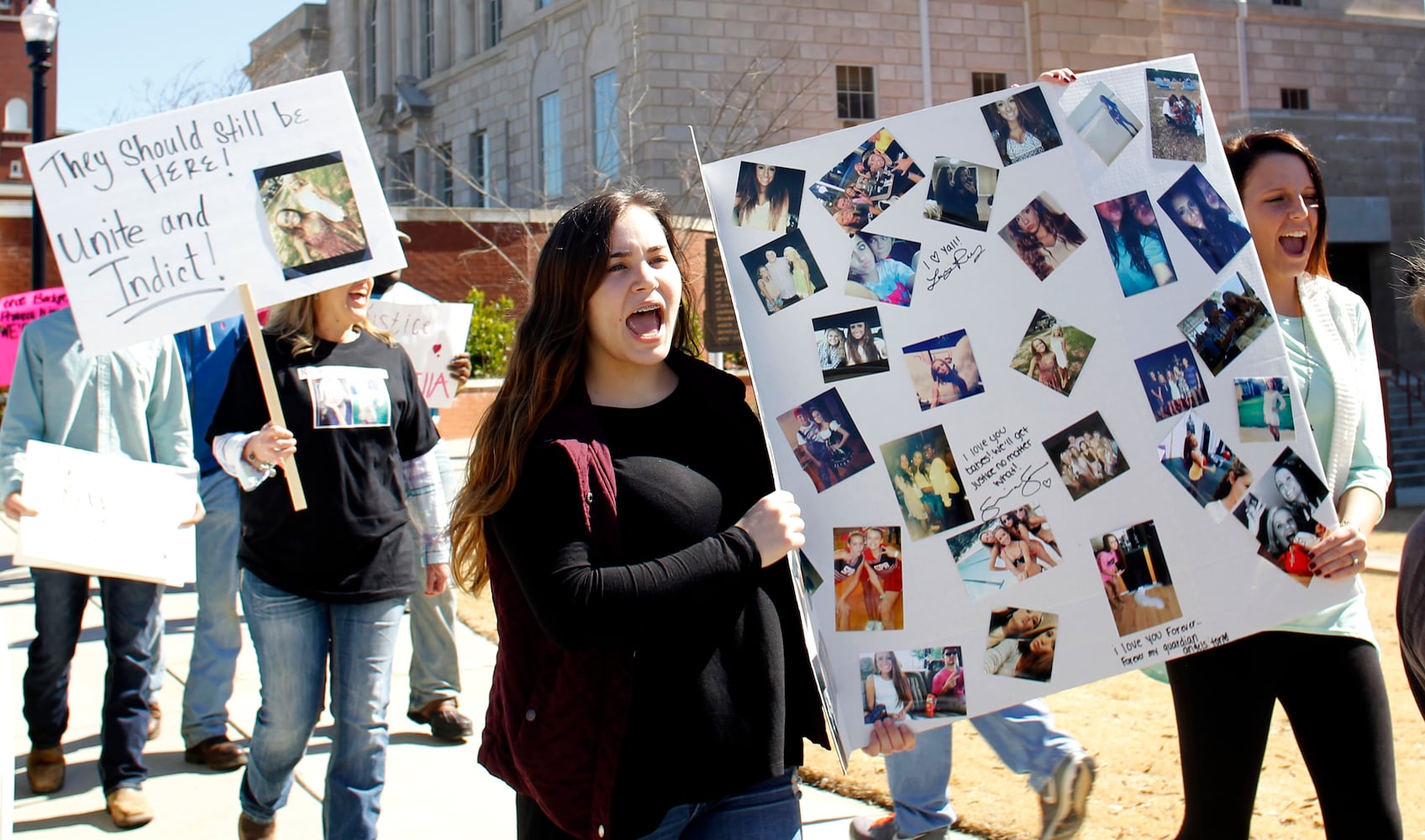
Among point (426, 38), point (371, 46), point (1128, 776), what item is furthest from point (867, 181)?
point (371, 46)

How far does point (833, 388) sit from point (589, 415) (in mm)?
493

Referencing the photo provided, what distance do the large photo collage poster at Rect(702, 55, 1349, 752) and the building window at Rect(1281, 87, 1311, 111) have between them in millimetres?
32722

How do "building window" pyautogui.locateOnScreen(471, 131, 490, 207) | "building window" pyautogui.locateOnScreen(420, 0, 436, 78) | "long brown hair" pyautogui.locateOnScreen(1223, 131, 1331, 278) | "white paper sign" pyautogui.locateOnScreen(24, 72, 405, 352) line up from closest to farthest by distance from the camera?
"long brown hair" pyautogui.locateOnScreen(1223, 131, 1331, 278) < "white paper sign" pyautogui.locateOnScreen(24, 72, 405, 352) < "building window" pyautogui.locateOnScreen(471, 131, 490, 207) < "building window" pyautogui.locateOnScreen(420, 0, 436, 78)

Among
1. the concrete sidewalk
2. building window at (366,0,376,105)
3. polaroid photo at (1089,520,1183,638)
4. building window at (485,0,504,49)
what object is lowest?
the concrete sidewalk

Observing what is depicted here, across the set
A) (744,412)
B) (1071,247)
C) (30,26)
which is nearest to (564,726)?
(744,412)

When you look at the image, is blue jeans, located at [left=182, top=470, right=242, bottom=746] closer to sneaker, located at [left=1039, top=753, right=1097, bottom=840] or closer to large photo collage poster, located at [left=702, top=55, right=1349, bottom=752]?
sneaker, located at [left=1039, top=753, right=1097, bottom=840]

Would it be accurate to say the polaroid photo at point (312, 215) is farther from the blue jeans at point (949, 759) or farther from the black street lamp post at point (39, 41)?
the black street lamp post at point (39, 41)

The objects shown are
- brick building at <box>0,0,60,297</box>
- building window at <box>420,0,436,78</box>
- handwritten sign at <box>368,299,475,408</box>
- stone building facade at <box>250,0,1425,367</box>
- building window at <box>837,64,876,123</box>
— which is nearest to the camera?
handwritten sign at <box>368,299,475,408</box>

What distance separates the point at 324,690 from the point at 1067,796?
7.36ft

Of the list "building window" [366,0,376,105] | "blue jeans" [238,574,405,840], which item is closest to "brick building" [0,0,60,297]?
"building window" [366,0,376,105]

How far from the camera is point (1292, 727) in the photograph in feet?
9.29

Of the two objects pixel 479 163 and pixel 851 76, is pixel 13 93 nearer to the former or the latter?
pixel 479 163

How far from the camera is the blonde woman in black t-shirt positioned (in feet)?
11.8

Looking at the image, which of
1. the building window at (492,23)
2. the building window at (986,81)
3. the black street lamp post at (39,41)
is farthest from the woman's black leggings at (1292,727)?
the building window at (492,23)
